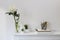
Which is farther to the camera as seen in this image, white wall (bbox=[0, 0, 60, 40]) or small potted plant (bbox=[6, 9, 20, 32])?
white wall (bbox=[0, 0, 60, 40])

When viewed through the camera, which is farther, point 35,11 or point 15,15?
point 35,11

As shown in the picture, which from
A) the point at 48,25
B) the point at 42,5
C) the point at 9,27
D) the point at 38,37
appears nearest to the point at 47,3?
the point at 42,5

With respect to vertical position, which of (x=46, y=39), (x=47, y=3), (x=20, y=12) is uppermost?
(x=47, y=3)

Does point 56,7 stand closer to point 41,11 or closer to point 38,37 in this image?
point 41,11

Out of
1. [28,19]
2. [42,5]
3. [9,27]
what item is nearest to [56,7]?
[42,5]

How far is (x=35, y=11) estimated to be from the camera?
3.04m

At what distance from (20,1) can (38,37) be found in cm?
94

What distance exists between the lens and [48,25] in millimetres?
3006

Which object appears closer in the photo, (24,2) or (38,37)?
(38,37)

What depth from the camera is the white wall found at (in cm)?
300

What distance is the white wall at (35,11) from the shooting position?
9.84 feet

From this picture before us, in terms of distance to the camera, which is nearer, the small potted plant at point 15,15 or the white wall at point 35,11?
the small potted plant at point 15,15

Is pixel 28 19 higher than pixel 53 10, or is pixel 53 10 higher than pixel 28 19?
pixel 53 10

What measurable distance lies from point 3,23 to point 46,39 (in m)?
1.06
